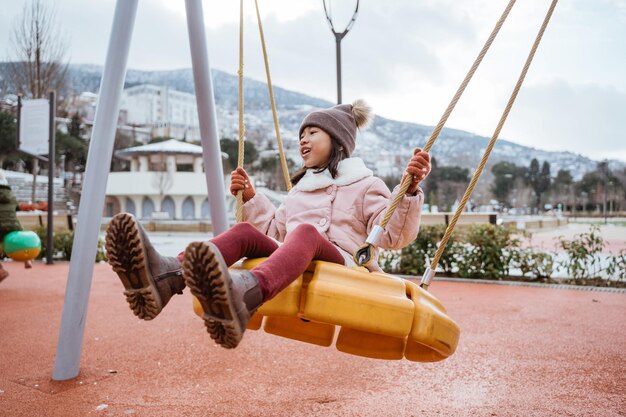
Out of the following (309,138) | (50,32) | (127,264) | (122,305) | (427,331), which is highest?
(50,32)

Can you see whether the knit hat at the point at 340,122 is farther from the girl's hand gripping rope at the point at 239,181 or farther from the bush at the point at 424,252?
the bush at the point at 424,252

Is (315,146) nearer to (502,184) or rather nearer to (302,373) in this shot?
(302,373)

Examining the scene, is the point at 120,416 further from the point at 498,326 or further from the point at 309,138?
the point at 498,326

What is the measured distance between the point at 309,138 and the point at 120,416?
151 cm

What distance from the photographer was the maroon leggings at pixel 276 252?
5.24 ft

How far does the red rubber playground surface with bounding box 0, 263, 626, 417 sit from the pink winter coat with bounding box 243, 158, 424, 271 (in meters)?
0.88

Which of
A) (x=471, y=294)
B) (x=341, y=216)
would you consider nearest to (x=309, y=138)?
(x=341, y=216)

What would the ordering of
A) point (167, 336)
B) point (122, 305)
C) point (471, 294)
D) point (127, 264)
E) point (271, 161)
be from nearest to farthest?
point (127, 264)
point (167, 336)
point (122, 305)
point (471, 294)
point (271, 161)

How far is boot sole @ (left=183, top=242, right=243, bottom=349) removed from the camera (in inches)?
54.9

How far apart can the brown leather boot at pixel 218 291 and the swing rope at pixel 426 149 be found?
501 millimetres

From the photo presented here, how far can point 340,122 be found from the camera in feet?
7.84

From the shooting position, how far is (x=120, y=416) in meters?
2.42

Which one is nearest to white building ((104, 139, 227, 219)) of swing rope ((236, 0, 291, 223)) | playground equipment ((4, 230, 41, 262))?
playground equipment ((4, 230, 41, 262))

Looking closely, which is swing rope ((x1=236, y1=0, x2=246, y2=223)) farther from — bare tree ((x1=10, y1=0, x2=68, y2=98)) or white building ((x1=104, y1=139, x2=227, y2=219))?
white building ((x1=104, y1=139, x2=227, y2=219))
